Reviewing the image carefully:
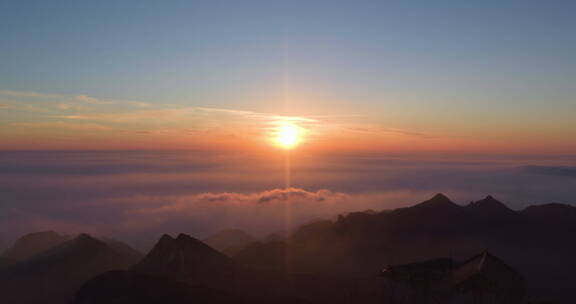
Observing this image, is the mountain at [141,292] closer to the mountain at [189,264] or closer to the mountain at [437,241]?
the mountain at [189,264]

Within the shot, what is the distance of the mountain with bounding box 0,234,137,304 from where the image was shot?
3406 inches

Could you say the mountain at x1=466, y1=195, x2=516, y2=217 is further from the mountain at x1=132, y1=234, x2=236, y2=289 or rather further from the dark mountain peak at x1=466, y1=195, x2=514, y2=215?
the mountain at x1=132, y1=234, x2=236, y2=289

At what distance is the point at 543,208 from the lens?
112688 millimetres

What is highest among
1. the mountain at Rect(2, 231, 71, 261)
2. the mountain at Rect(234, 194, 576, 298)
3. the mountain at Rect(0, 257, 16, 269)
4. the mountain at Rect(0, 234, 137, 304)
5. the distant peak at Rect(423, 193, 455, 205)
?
the distant peak at Rect(423, 193, 455, 205)

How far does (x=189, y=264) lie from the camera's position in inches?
2938

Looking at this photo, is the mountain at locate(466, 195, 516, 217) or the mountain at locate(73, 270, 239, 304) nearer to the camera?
the mountain at locate(73, 270, 239, 304)

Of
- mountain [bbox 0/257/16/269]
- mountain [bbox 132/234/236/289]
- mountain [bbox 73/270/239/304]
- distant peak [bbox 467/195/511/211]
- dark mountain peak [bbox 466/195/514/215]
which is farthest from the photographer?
distant peak [bbox 467/195/511/211]

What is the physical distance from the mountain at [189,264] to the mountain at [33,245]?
116 m

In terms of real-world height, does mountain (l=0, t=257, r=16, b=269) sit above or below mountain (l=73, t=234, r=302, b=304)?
below

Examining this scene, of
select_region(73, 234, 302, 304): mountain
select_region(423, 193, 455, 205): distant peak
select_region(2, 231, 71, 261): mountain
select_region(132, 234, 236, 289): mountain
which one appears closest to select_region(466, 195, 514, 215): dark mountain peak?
select_region(423, 193, 455, 205): distant peak

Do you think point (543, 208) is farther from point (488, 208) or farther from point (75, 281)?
point (75, 281)

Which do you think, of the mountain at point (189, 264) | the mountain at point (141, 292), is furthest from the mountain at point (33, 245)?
the mountain at point (141, 292)

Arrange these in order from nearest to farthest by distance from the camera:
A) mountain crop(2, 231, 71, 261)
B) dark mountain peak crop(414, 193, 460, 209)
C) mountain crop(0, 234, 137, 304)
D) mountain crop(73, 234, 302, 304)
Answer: mountain crop(73, 234, 302, 304)
mountain crop(0, 234, 137, 304)
dark mountain peak crop(414, 193, 460, 209)
mountain crop(2, 231, 71, 261)

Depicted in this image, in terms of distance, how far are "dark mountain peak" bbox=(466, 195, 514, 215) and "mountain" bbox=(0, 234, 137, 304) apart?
343 feet
